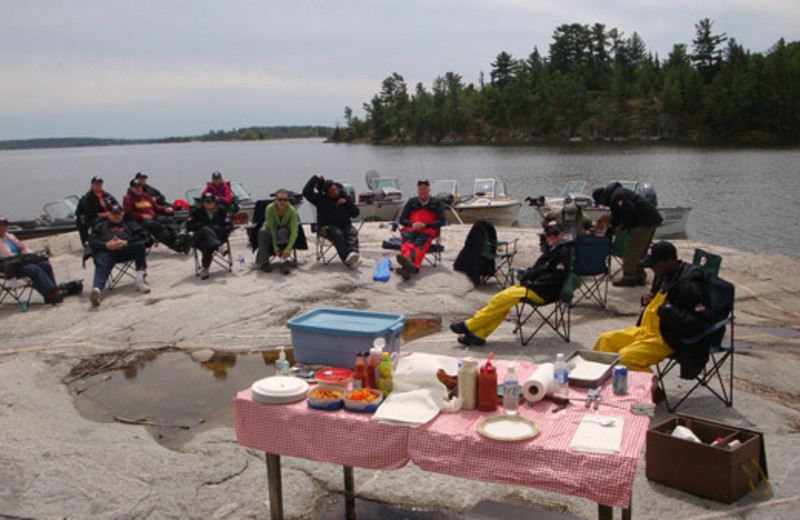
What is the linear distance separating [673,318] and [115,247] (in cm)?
735

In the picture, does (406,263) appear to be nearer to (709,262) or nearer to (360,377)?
(709,262)

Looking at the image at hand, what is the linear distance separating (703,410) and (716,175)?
36959mm

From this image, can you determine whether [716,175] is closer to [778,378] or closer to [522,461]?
[778,378]

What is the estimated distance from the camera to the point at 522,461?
2.88m

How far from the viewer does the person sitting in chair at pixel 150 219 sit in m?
11.5

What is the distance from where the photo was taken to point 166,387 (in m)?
6.00

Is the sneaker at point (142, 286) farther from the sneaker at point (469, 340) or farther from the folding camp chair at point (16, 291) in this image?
the sneaker at point (469, 340)

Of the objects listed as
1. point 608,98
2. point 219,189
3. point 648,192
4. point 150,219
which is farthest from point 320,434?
A: point 608,98

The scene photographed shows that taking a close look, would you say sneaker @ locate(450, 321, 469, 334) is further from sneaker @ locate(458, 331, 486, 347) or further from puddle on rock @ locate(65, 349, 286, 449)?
puddle on rock @ locate(65, 349, 286, 449)

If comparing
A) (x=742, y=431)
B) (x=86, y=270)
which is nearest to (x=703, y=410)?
(x=742, y=431)

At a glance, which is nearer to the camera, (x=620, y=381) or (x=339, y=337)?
(x=620, y=381)

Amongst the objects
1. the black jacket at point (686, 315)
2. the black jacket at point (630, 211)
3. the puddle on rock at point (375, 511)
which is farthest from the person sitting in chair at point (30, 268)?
the black jacket at point (630, 211)

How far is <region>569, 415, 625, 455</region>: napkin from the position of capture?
2809 mm

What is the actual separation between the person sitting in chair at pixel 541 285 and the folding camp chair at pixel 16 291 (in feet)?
19.7
